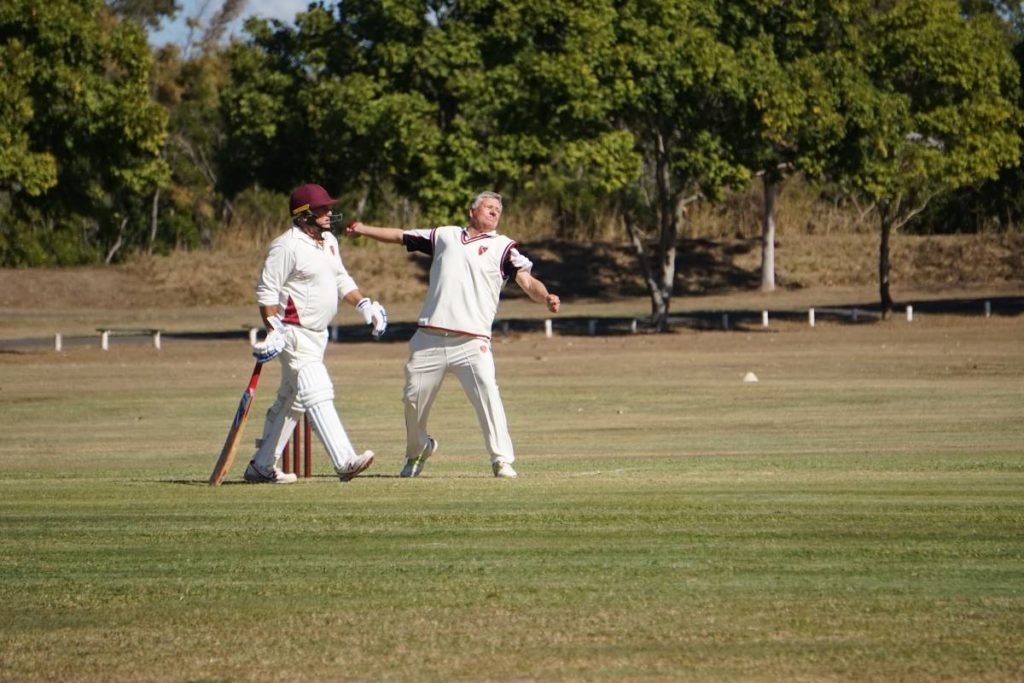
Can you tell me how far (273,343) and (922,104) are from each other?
42.2 m

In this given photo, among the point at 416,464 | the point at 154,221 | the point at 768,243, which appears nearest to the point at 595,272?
the point at 768,243

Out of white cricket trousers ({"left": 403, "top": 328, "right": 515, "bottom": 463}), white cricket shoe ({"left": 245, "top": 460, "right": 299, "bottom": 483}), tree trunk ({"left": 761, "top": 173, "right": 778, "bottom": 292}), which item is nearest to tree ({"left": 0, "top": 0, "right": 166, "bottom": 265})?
white cricket shoe ({"left": 245, "top": 460, "right": 299, "bottom": 483})

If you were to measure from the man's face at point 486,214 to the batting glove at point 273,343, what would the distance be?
1673 mm

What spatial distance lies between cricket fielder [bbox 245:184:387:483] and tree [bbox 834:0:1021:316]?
123ft

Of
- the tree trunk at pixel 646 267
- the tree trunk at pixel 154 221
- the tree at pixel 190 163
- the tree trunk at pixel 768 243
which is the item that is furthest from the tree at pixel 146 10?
the tree trunk at pixel 646 267

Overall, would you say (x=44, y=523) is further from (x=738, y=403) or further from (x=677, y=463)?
(x=738, y=403)

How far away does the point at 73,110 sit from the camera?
4128 cm

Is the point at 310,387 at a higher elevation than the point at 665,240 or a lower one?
lower

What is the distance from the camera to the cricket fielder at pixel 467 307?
43.0 feet

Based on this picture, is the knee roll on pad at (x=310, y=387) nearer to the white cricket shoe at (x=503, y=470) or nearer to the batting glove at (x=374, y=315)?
the batting glove at (x=374, y=315)

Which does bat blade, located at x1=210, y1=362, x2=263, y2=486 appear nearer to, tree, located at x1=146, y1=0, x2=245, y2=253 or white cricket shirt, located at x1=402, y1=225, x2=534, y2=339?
white cricket shirt, located at x1=402, y1=225, x2=534, y2=339

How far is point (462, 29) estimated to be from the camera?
48.5m

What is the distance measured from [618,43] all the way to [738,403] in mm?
23175

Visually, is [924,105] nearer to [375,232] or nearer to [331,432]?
[375,232]
